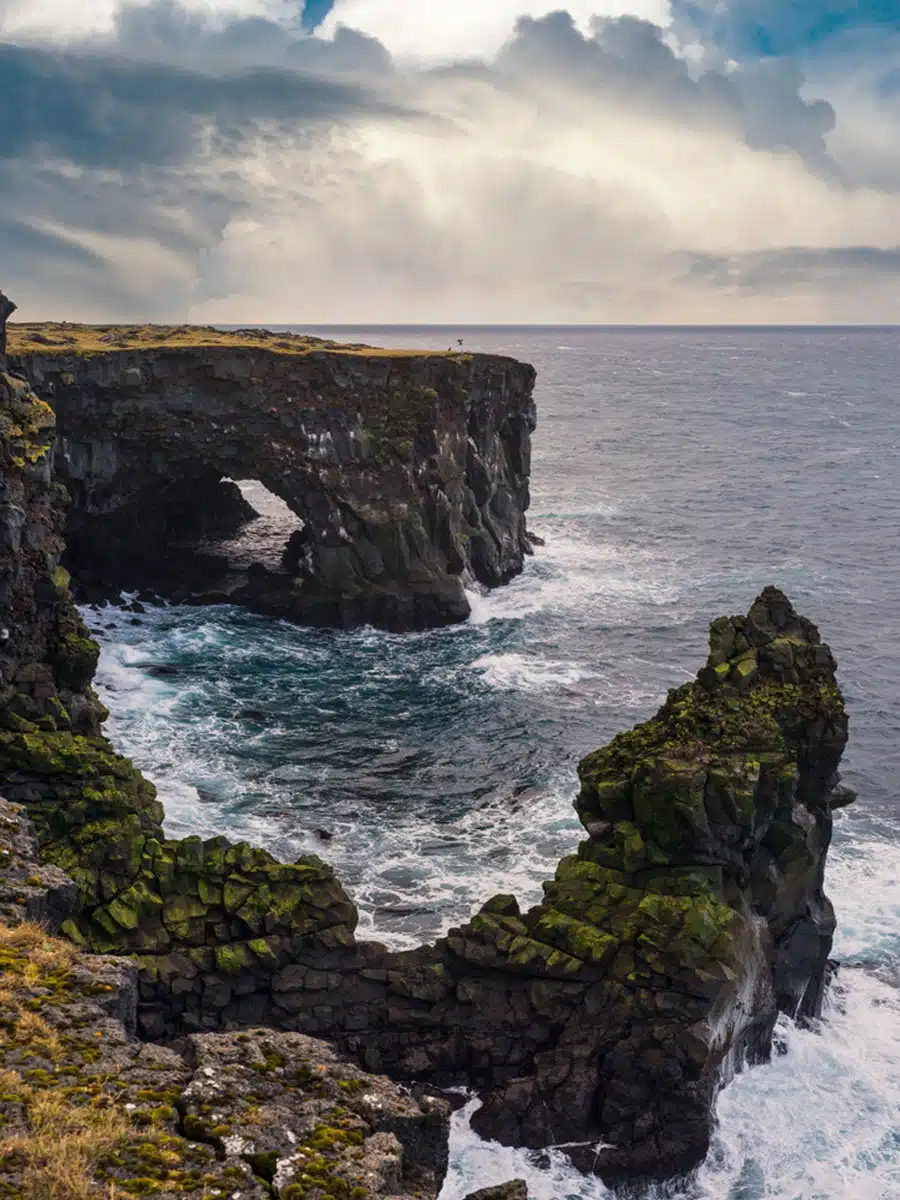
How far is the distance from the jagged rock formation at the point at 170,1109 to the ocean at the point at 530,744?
1284 cm

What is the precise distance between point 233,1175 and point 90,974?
7.27m

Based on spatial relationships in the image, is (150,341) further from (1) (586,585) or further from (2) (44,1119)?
(2) (44,1119)

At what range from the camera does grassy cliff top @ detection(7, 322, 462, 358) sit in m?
78.9

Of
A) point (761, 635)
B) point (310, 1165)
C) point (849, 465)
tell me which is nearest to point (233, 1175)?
point (310, 1165)

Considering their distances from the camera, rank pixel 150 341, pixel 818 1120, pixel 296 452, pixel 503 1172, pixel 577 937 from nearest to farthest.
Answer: pixel 503 1172, pixel 577 937, pixel 818 1120, pixel 296 452, pixel 150 341

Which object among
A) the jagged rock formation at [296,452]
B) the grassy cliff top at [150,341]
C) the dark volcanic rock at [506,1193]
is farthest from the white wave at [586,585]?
the dark volcanic rock at [506,1193]

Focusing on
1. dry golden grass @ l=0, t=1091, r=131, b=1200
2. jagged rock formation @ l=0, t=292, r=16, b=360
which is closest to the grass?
dry golden grass @ l=0, t=1091, r=131, b=1200

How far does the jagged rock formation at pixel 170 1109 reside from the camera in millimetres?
16781

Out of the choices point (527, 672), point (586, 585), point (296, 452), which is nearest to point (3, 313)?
point (296, 452)

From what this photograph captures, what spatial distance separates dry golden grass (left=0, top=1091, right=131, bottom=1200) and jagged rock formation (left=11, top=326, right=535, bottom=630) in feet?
208

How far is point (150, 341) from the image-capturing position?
86.6 meters

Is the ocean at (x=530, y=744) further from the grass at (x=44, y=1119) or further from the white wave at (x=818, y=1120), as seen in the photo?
the grass at (x=44, y=1119)

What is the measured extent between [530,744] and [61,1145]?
46.2 metres

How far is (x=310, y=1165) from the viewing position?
17.8m
